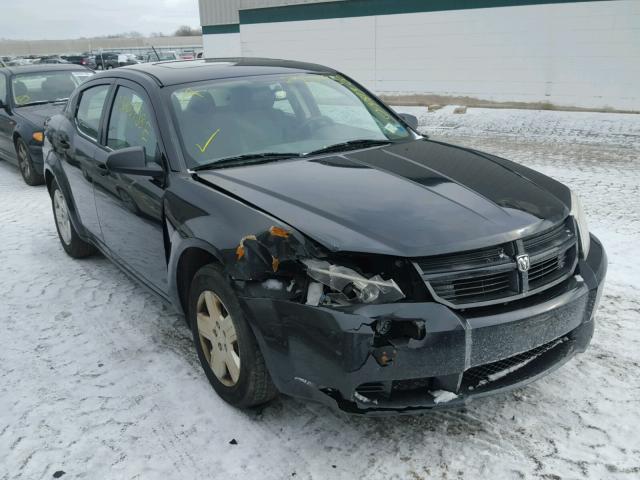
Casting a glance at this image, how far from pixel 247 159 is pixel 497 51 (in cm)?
1375

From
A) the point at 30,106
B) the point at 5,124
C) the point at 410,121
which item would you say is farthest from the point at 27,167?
the point at 410,121

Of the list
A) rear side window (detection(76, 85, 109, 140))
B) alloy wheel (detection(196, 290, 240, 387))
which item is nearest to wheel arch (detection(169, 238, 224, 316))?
alloy wheel (detection(196, 290, 240, 387))

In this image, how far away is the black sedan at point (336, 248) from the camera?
2.36m

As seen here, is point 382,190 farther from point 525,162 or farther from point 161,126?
point 525,162

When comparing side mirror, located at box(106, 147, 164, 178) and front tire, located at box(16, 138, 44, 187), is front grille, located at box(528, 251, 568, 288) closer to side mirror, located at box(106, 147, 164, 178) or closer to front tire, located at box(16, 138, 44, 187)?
side mirror, located at box(106, 147, 164, 178)

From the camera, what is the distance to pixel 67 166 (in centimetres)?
487

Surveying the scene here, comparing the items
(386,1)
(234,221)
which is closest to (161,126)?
(234,221)

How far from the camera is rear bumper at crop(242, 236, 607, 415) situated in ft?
7.58

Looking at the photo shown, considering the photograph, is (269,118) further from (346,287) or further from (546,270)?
(546,270)

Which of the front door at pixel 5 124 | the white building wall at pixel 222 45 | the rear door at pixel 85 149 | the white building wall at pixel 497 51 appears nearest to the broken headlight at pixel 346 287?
the rear door at pixel 85 149

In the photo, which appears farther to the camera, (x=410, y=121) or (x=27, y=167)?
(x=27, y=167)

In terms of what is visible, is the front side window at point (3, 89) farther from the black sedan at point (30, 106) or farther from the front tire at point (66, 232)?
the front tire at point (66, 232)

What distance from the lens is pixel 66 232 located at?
5.34 m

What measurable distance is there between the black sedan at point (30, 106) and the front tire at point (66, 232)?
3259 millimetres
